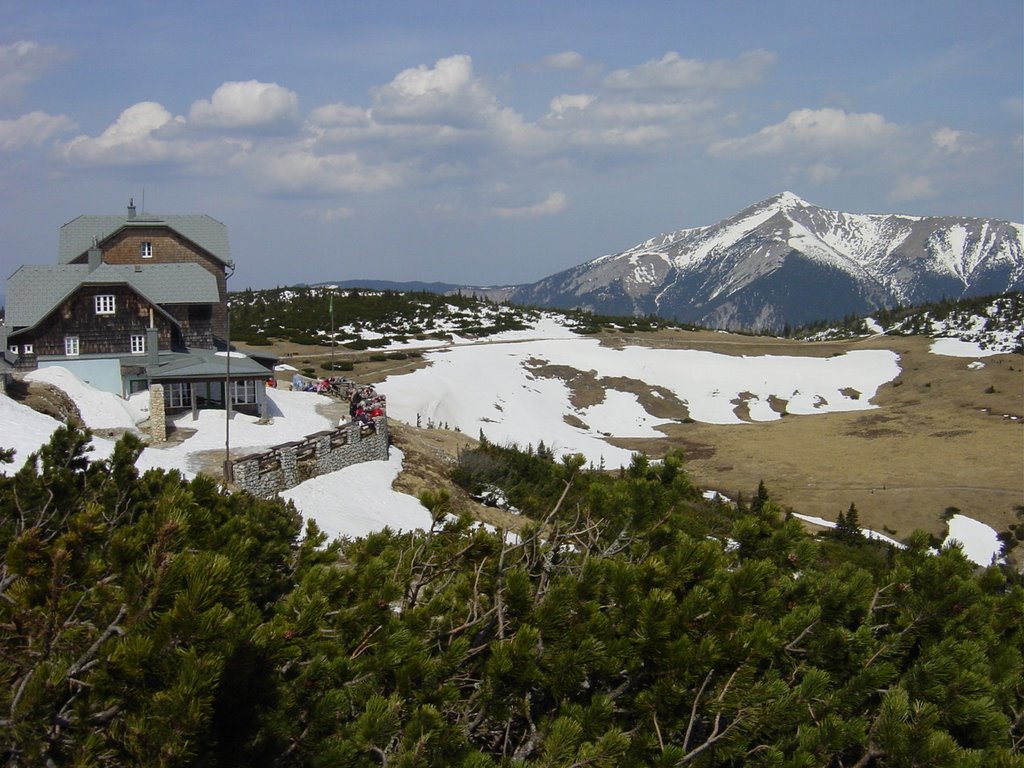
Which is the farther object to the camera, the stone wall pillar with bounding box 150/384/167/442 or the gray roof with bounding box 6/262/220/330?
the gray roof with bounding box 6/262/220/330

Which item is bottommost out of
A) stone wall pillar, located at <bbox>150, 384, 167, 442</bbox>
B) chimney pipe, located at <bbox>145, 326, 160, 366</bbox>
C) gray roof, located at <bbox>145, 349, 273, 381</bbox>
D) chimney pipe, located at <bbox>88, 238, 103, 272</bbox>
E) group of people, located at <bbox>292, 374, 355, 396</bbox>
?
group of people, located at <bbox>292, 374, 355, 396</bbox>

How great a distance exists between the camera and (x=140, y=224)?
36344mm

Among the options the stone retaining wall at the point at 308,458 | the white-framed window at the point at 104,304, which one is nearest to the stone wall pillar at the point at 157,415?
the stone retaining wall at the point at 308,458

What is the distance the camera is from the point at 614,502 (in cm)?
773

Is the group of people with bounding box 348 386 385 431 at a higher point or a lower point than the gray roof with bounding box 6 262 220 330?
lower

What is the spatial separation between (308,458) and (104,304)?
10.9 metres

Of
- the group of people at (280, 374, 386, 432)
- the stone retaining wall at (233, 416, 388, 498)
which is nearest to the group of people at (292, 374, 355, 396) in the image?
the group of people at (280, 374, 386, 432)

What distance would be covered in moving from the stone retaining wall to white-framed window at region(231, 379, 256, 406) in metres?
4.43

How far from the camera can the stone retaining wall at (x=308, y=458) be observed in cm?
2053

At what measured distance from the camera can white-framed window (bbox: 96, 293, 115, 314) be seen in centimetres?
2864

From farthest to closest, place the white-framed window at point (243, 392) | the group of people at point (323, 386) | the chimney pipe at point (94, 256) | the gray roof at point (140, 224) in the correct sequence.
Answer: the group of people at point (323, 386), the gray roof at point (140, 224), the chimney pipe at point (94, 256), the white-framed window at point (243, 392)

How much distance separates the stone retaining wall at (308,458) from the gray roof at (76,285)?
32.0ft

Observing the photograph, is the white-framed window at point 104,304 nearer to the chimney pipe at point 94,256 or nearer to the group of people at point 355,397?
the chimney pipe at point 94,256

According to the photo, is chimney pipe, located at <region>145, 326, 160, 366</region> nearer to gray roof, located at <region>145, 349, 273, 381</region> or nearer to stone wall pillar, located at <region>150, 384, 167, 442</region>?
gray roof, located at <region>145, 349, 273, 381</region>
